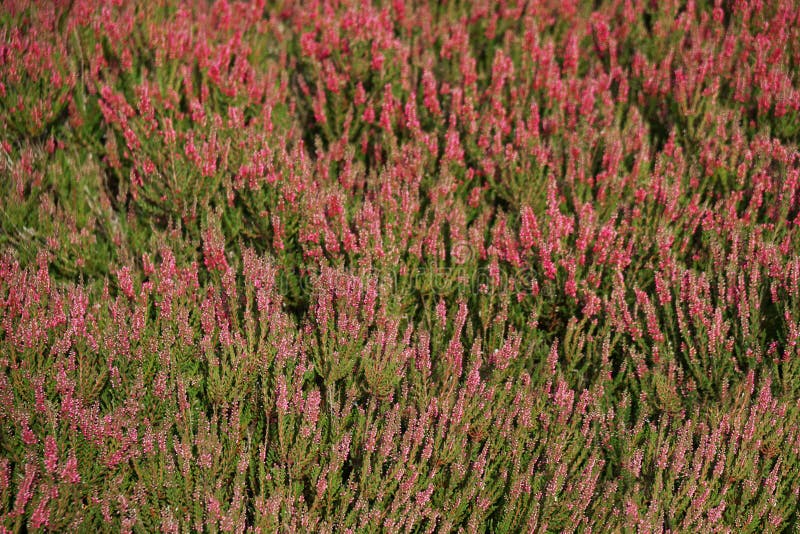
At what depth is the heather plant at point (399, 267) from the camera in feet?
7.48

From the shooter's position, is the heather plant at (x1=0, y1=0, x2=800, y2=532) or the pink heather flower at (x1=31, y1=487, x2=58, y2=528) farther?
the heather plant at (x1=0, y1=0, x2=800, y2=532)

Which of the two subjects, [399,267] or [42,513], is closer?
[42,513]

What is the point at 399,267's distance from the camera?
3.07 meters

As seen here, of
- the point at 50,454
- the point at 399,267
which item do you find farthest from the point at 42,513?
the point at 399,267

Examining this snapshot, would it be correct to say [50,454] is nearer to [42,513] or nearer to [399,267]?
[42,513]

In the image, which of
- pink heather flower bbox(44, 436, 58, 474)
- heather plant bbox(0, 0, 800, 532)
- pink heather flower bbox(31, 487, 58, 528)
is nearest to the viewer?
pink heather flower bbox(31, 487, 58, 528)

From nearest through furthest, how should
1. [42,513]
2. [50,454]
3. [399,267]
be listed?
1. [42,513]
2. [50,454]
3. [399,267]

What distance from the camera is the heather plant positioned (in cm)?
228

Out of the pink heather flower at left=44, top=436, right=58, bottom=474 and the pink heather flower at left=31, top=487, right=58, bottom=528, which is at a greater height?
the pink heather flower at left=44, top=436, right=58, bottom=474

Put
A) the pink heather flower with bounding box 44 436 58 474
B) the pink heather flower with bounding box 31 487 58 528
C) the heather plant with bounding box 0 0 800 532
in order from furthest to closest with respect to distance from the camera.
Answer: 1. the heather plant with bounding box 0 0 800 532
2. the pink heather flower with bounding box 44 436 58 474
3. the pink heather flower with bounding box 31 487 58 528

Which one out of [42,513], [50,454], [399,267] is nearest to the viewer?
[42,513]

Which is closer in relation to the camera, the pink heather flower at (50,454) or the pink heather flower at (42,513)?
the pink heather flower at (42,513)

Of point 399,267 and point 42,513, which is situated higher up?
point 399,267

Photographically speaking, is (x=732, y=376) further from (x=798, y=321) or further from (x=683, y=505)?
(x=683, y=505)
